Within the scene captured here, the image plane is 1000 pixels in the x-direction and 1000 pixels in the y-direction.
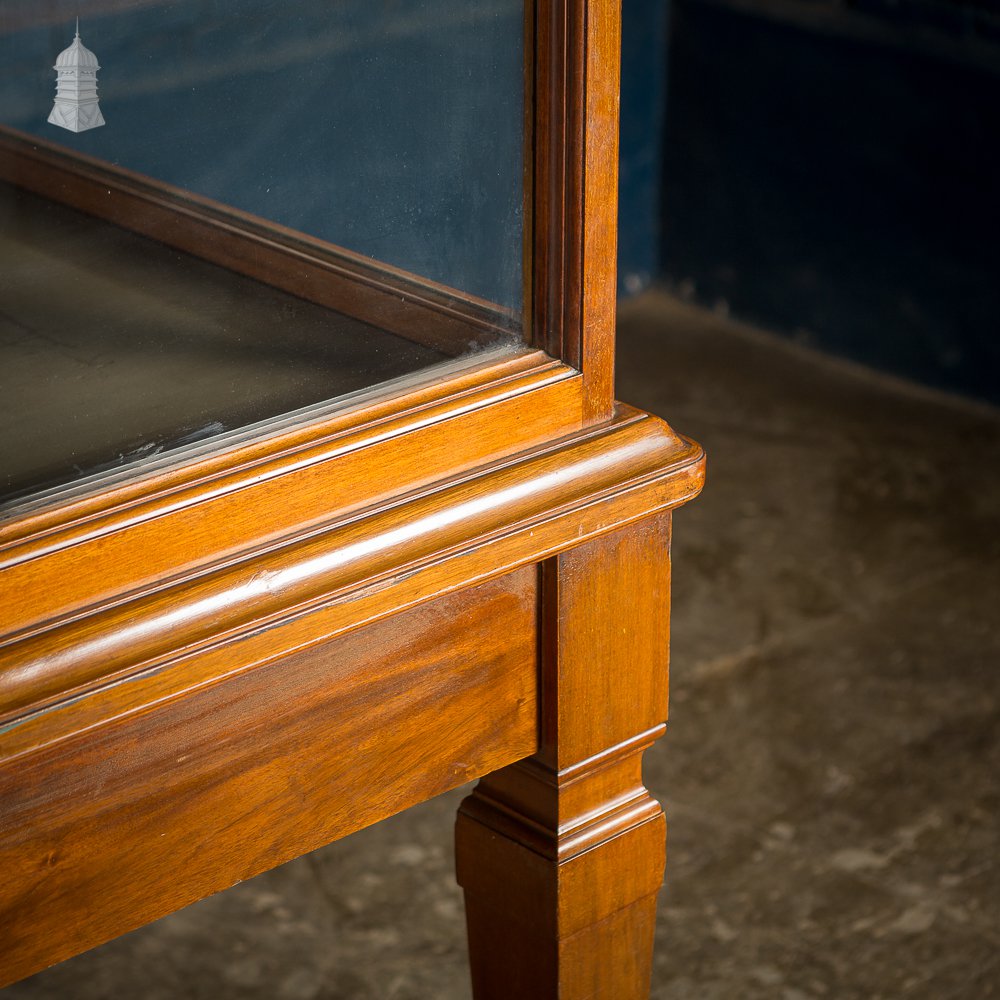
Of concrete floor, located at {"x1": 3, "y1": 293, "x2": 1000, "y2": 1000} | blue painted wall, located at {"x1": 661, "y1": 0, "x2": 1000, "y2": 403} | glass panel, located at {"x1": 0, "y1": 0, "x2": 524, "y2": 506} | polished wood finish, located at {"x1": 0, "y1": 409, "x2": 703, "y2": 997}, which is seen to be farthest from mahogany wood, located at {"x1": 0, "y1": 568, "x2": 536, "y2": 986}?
blue painted wall, located at {"x1": 661, "y1": 0, "x2": 1000, "y2": 403}

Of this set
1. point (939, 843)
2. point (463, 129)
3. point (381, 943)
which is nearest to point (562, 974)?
point (463, 129)

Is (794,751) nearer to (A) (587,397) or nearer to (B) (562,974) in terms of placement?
(B) (562,974)

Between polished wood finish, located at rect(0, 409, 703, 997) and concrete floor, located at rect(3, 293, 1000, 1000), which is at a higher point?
polished wood finish, located at rect(0, 409, 703, 997)

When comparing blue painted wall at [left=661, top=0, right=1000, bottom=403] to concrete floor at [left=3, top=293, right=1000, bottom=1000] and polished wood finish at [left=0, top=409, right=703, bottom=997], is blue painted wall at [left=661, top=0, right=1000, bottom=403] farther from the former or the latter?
polished wood finish at [left=0, top=409, right=703, bottom=997]

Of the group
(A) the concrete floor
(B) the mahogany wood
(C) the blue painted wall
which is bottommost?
(A) the concrete floor

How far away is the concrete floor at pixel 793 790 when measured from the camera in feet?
6.64

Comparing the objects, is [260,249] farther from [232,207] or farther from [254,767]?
[254,767]

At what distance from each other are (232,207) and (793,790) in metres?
1.76

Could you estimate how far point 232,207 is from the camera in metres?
0.85

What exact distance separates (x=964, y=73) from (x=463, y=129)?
286 centimetres

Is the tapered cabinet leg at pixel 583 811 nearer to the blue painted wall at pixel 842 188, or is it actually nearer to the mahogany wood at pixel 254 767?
the mahogany wood at pixel 254 767

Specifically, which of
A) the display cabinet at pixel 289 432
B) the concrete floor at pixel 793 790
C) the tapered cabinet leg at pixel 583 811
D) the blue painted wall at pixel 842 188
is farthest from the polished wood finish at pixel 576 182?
the blue painted wall at pixel 842 188

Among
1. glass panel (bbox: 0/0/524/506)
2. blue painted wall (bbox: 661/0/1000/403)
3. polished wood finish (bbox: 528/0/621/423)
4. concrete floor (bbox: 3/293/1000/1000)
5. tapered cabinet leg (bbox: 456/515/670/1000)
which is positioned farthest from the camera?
blue painted wall (bbox: 661/0/1000/403)

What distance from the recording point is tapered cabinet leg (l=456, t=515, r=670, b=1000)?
1.09 metres
